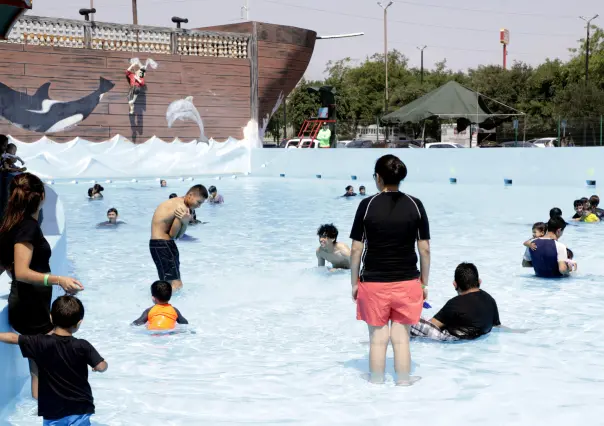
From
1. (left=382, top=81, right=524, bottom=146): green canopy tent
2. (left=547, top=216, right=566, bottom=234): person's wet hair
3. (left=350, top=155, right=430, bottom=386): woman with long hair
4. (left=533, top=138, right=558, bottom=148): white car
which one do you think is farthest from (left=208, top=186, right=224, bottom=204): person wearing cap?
(left=533, top=138, right=558, bottom=148): white car

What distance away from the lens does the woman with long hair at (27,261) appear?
14.4 feet

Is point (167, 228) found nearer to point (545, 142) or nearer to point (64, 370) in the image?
point (64, 370)

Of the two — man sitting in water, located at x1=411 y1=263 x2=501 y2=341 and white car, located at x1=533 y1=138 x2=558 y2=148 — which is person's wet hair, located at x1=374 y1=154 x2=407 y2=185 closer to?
man sitting in water, located at x1=411 y1=263 x2=501 y2=341

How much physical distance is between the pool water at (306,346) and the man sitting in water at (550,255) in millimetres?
179

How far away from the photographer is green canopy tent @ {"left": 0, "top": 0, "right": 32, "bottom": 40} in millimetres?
7312

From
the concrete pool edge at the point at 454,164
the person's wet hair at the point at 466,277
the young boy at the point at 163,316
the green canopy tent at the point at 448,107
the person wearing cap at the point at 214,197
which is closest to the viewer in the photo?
the person's wet hair at the point at 466,277

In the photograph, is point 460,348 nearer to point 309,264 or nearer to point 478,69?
point 309,264

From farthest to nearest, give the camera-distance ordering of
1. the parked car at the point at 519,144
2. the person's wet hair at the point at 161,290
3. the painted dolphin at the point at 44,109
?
1. the parked car at the point at 519,144
2. the painted dolphin at the point at 44,109
3. the person's wet hair at the point at 161,290

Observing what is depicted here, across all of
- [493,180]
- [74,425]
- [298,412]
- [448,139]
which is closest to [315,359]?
[298,412]

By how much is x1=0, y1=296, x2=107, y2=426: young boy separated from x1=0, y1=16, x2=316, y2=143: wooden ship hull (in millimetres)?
23539

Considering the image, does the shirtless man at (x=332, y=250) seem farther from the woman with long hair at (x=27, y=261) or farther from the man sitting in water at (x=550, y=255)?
the woman with long hair at (x=27, y=261)

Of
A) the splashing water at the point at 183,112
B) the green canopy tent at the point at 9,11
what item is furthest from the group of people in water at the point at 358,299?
the splashing water at the point at 183,112

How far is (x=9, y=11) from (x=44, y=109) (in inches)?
774

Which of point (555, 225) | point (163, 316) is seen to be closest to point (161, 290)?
point (163, 316)
